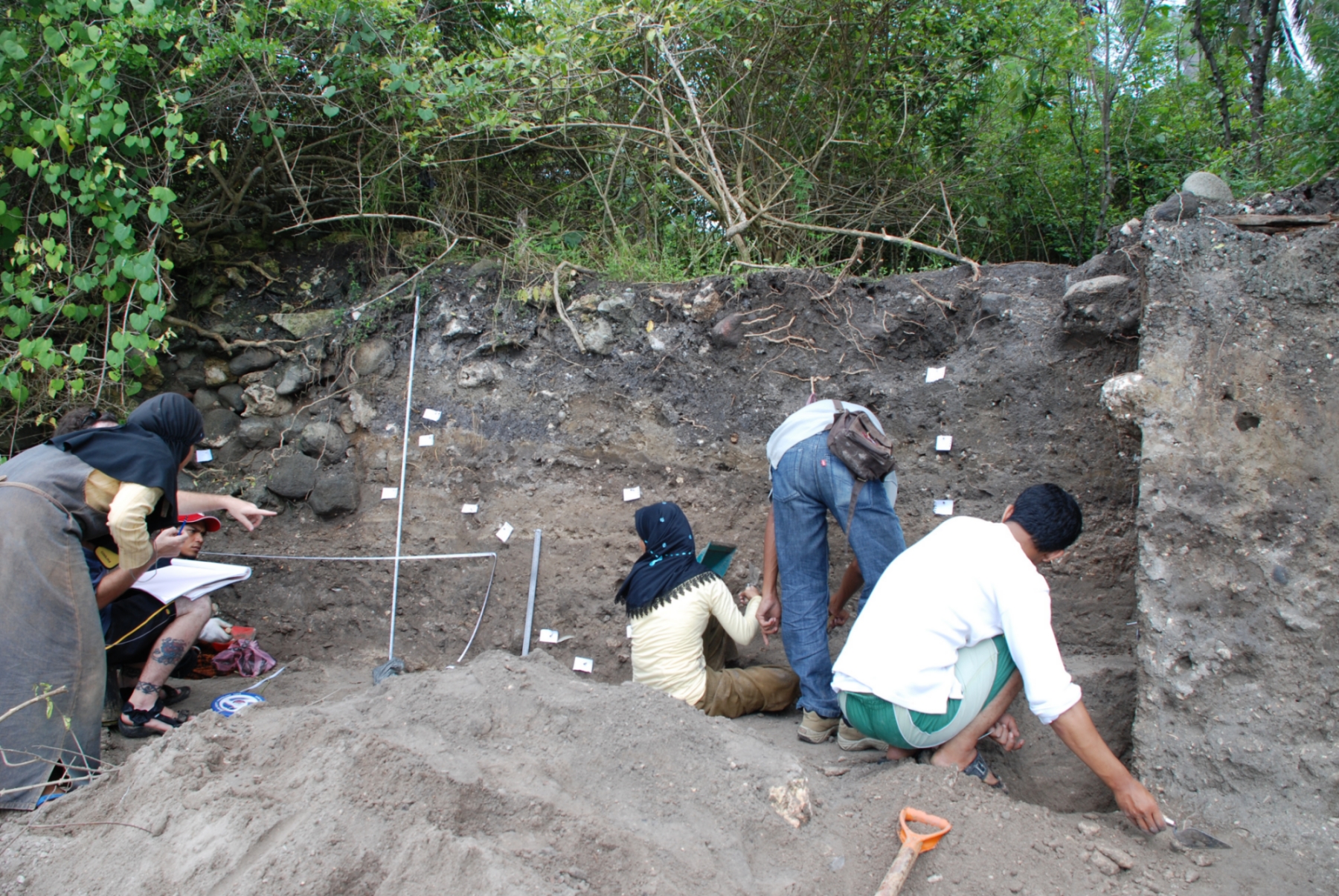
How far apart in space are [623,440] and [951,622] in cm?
228

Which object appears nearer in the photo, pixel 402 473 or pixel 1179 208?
pixel 1179 208

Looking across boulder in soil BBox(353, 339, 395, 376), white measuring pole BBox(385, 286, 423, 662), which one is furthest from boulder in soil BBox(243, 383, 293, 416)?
white measuring pole BBox(385, 286, 423, 662)

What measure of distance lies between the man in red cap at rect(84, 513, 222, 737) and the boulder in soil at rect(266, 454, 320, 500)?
901 mm

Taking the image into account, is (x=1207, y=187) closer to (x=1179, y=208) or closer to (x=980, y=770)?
(x=1179, y=208)

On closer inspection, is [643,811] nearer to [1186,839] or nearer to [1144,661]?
[1186,839]

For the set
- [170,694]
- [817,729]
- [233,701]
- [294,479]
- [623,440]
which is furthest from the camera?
[294,479]

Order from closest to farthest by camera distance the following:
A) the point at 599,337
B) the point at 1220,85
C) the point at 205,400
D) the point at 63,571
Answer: the point at 63,571
the point at 599,337
the point at 205,400
the point at 1220,85

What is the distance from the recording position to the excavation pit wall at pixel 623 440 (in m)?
3.46

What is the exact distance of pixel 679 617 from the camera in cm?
306

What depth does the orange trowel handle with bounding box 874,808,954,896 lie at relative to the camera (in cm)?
187

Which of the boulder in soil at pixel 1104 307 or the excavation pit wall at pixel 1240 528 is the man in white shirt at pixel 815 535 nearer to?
the excavation pit wall at pixel 1240 528

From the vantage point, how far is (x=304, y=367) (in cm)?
470

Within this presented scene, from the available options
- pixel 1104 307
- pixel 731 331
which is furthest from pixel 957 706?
pixel 731 331

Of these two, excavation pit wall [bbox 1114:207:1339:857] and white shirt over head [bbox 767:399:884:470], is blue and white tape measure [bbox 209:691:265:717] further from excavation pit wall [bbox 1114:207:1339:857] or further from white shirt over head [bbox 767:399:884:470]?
excavation pit wall [bbox 1114:207:1339:857]
